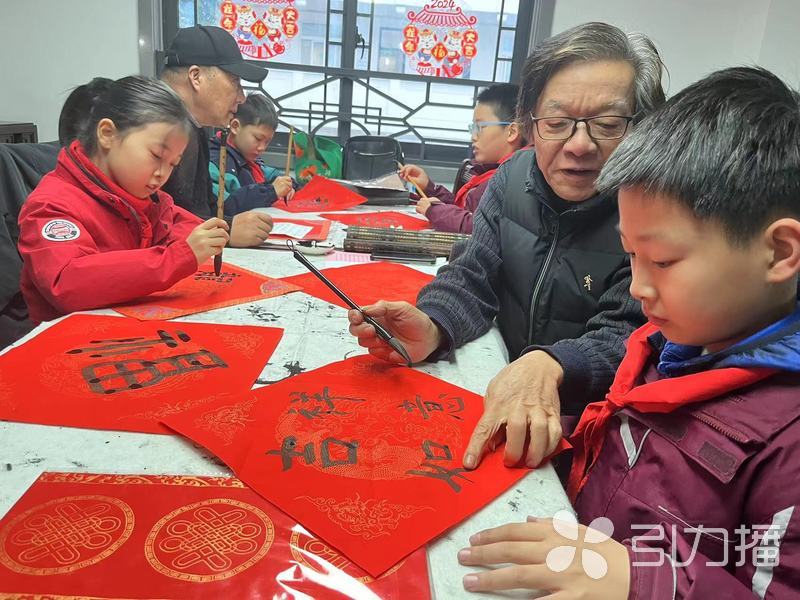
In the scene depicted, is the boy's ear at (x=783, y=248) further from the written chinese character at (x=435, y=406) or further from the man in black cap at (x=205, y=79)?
the man in black cap at (x=205, y=79)

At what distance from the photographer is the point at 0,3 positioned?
3.11m

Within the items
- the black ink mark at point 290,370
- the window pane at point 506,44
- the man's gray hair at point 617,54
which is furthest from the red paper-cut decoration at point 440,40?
the black ink mark at point 290,370

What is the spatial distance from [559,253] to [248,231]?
89cm

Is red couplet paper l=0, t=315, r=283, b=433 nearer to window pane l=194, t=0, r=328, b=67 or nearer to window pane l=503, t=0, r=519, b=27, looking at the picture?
window pane l=194, t=0, r=328, b=67

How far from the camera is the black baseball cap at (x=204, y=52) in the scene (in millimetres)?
2158

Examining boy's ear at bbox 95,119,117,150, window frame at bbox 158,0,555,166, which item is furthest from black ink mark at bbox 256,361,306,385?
window frame at bbox 158,0,555,166

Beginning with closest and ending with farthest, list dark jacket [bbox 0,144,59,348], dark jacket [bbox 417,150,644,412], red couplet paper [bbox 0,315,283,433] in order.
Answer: red couplet paper [bbox 0,315,283,433]
dark jacket [bbox 417,150,644,412]
dark jacket [bbox 0,144,59,348]

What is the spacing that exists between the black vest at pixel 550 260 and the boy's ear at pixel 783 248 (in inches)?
17.3

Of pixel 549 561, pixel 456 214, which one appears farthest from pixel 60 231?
pixel 456 214

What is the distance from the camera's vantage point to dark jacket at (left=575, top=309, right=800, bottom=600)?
18.7 inches

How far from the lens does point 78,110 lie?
4.36 ft

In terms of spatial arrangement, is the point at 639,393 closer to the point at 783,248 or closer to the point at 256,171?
the point at 783,248

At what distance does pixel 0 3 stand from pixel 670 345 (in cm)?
387

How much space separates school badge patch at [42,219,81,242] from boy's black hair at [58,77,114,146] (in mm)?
336
